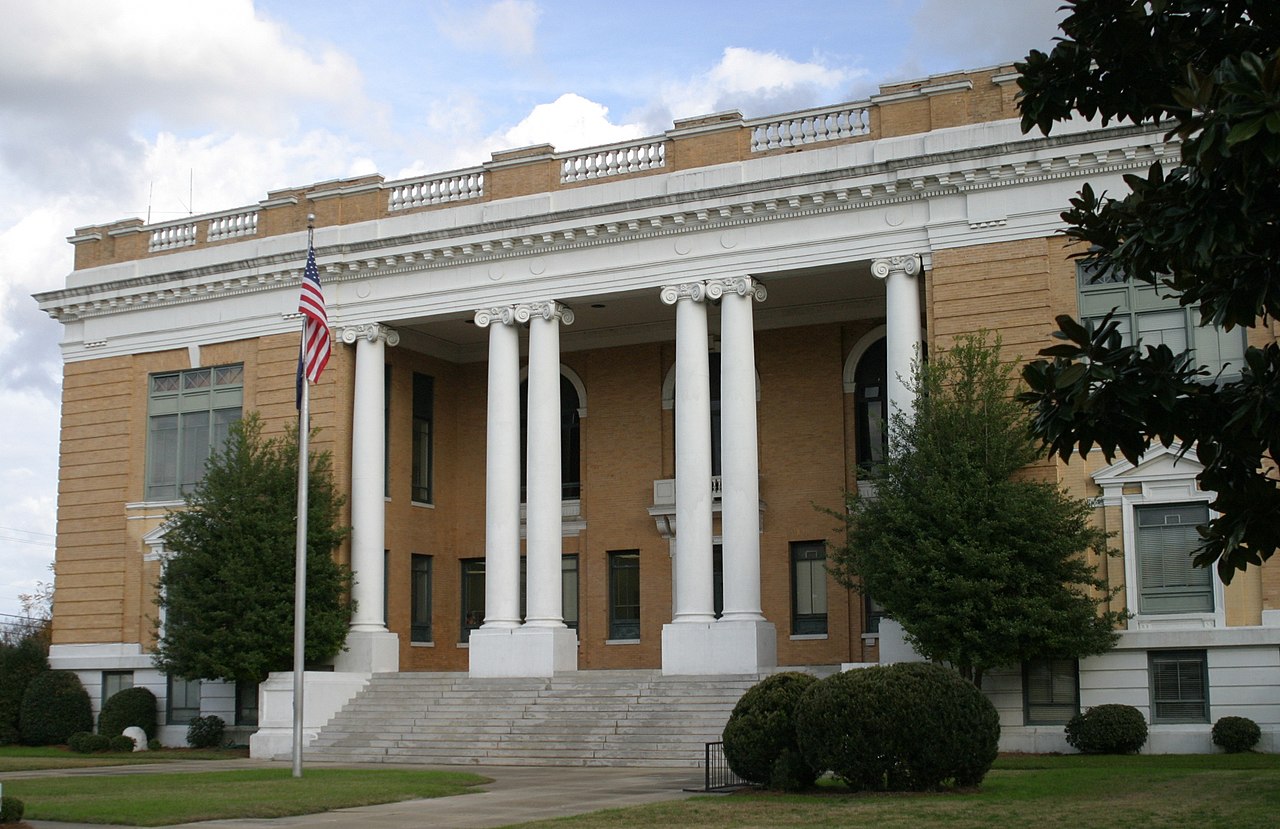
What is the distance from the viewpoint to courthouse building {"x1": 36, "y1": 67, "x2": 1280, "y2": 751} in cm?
2988

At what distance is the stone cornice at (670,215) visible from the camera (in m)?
30.5

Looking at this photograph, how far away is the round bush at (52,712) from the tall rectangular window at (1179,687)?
1057 inches

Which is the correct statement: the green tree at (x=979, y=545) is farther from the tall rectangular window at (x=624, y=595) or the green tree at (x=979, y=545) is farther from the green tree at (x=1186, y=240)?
the green tree at (x=1186, y=240)

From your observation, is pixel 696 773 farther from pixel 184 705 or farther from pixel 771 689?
pixel 184 705

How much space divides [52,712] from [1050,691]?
2536cm

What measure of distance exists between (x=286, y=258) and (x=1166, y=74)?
30579 millimetres

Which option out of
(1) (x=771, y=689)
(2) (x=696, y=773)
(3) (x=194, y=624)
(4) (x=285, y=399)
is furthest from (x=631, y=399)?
(1) (x=771, y=689)

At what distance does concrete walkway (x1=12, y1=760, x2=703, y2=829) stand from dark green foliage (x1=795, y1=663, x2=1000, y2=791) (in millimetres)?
2487

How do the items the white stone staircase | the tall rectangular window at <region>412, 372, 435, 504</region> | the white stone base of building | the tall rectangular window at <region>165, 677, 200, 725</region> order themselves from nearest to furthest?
the white stone staircase, the white stone base of building, the tall rectangular window at <region>165, 677, 200, 725</region>, the tall rectangular window at <region>412, 372, 435, 504</region>

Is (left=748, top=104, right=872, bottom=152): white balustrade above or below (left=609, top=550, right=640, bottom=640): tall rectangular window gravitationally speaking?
above

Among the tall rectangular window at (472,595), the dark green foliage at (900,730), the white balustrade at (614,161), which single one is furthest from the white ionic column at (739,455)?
the dark green foliage at (900,730)

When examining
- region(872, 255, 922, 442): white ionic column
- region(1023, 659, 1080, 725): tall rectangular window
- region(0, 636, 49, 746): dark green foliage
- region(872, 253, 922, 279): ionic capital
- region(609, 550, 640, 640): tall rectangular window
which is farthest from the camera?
region(609, 550, 640, 640): tall rectangular window

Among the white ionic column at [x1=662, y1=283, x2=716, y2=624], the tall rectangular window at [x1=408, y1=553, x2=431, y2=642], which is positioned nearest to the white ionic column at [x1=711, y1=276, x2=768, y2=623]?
the white ionic column at [x1=662, y1=283, x2=716, y2=624]

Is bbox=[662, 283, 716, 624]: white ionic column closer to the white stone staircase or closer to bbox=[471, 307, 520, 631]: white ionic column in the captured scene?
the white stone staircase
